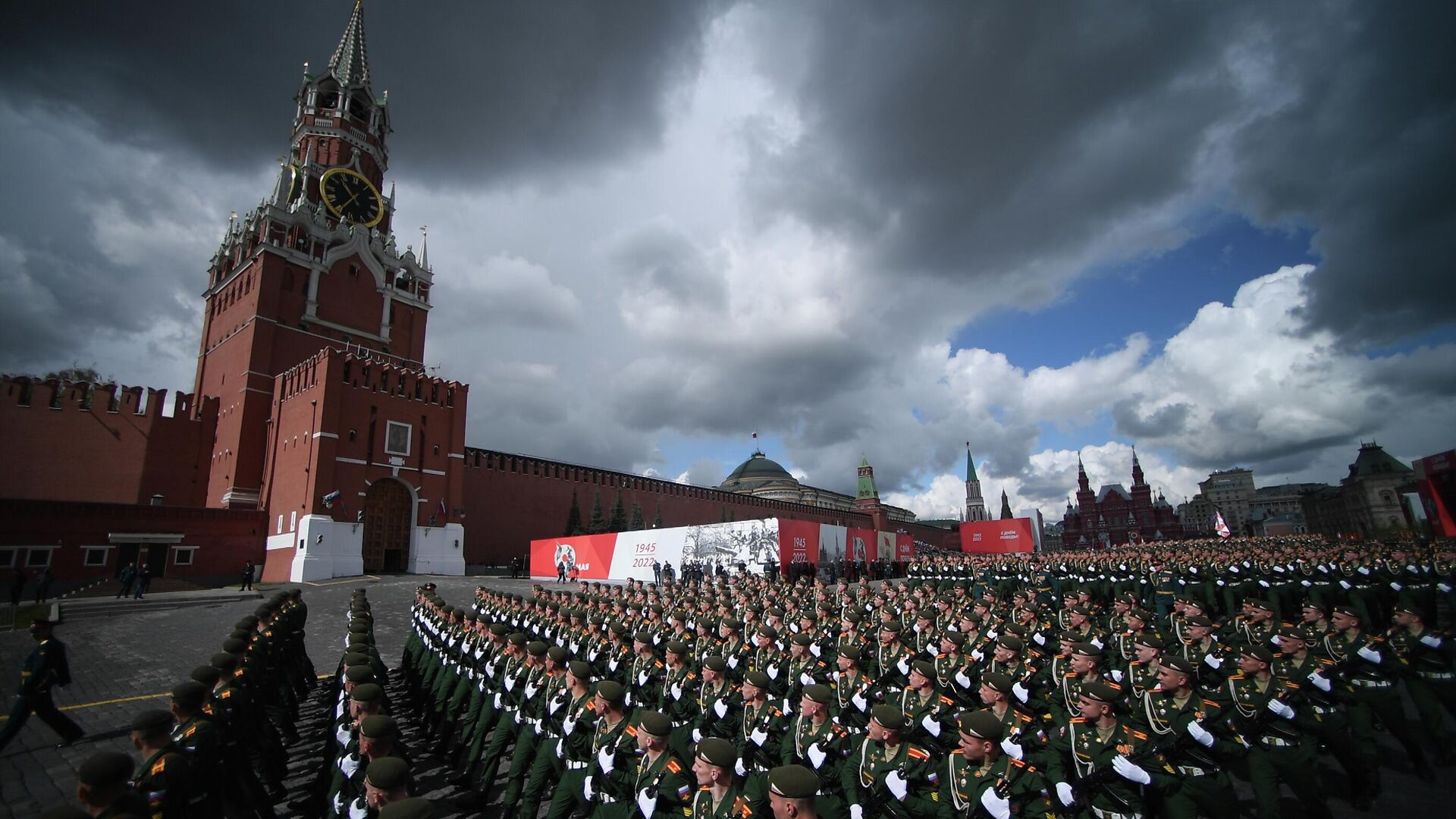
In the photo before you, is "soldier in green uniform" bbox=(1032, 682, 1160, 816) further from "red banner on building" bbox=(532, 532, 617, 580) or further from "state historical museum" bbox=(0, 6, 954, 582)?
"state historical museum" bbox=(0, 6, 954, 582)

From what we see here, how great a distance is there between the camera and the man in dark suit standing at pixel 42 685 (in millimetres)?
6605

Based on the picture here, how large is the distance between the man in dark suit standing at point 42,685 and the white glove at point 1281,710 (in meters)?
11.6

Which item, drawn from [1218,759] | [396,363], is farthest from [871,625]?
[396,363]

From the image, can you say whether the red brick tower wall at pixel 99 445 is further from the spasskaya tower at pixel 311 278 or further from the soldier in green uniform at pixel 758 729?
the soldier in green uniform at pixel 758 729

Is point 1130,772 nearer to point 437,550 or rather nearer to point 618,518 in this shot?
point 437,550

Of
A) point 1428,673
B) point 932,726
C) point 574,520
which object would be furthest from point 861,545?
point 932,726

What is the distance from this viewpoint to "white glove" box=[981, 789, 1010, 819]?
379 centimetres

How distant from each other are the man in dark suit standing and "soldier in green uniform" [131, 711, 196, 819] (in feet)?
14.3

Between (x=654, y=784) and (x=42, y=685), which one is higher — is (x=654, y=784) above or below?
below

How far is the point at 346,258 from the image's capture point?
39562mm

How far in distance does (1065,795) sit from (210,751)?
5597 millimetres

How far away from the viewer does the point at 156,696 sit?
370 inches

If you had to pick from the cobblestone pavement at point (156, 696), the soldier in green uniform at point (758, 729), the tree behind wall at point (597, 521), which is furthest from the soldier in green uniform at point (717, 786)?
the tree behind wall at point (597, 521)

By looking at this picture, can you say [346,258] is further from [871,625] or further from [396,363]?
[871,625]
